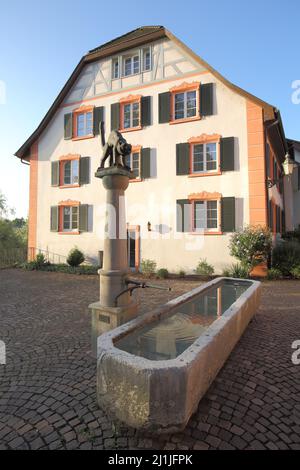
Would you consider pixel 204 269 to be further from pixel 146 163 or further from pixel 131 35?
pixel 131 35

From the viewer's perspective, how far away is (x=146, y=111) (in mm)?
12562

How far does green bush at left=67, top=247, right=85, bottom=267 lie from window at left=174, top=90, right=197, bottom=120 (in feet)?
26.5

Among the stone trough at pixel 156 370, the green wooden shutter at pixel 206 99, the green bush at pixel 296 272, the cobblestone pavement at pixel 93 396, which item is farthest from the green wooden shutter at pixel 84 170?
the stone trough at pixel 156 370

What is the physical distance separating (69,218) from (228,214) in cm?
855

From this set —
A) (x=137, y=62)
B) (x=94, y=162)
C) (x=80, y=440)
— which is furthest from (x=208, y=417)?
(x=137, y=62)

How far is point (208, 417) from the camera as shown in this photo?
2.34 meters

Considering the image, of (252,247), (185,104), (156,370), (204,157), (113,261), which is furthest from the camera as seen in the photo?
(185,104)

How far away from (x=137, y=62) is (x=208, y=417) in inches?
588

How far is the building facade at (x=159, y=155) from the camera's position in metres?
10.9

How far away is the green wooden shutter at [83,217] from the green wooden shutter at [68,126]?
4080 millimetres

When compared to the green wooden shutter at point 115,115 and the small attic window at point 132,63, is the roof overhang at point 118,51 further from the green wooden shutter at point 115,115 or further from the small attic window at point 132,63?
the green wooden shutter at point 115,115

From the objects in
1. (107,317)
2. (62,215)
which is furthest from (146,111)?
(107,317)

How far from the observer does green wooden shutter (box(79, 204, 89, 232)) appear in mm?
13578

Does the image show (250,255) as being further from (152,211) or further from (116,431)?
(116,431)
